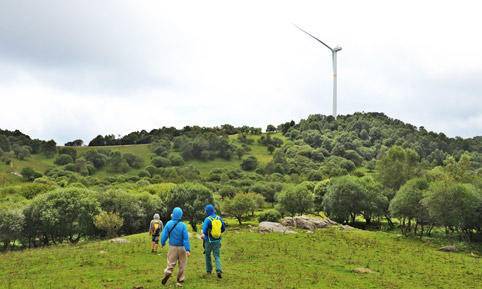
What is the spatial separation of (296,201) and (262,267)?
6782 cm

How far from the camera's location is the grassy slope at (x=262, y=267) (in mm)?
22598

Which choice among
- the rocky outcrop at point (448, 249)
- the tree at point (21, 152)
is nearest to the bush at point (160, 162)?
the tree at point (21, 152)

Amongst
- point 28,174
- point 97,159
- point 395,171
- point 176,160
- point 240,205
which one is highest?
point 176,160

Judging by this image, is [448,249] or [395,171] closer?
[448,249]

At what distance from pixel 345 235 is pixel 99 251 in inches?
1232

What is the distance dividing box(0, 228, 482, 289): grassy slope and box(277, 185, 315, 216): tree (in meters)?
49.4

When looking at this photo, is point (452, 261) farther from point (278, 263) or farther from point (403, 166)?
point (403, 166)

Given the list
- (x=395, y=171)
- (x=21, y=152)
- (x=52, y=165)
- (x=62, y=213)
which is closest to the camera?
(x=62, y=213)

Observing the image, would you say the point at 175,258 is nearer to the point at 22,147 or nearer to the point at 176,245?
the point at 176,245

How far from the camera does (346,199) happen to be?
271 feet

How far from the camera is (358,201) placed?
81.9 m

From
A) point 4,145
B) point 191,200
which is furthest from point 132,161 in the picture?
point 191,200

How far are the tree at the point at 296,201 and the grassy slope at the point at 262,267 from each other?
49.4 m

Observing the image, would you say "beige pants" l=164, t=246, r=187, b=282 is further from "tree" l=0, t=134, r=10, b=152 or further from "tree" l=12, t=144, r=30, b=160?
"tree" l=0, t=134, r=10, b=152
